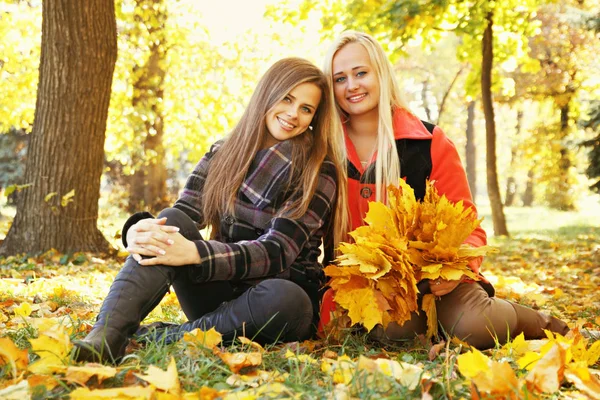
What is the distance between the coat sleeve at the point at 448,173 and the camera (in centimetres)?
292

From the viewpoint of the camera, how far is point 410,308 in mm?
2449

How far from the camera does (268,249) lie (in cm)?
253

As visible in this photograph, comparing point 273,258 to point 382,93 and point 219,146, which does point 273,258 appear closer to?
point 219,146

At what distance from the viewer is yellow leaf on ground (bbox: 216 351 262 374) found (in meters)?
1.95

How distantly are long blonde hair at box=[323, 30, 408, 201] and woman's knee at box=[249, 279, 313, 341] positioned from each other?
0.77 metres

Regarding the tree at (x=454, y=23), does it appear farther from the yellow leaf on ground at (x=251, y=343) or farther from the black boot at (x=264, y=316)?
the yellow leaf on ground at (x=251, y=343)

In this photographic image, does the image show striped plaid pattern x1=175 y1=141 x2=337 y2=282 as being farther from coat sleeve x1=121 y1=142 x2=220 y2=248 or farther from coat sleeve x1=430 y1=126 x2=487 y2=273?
coat sleeve x1=430 y1=126 x2=487 y2=273

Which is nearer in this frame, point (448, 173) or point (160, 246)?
point (160, 246)

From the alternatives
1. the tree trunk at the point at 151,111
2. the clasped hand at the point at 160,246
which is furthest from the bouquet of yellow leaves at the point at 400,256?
Result: the tree trunk at the point at 151,111

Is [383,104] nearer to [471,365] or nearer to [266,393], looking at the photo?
[471,365]

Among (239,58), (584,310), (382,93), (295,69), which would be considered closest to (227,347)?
(295,69)

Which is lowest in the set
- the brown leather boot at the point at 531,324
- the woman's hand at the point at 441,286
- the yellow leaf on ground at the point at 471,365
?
the brown leather boot at the point at 531,324

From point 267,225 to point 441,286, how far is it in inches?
31.6

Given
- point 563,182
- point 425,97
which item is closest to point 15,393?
point 563,182
